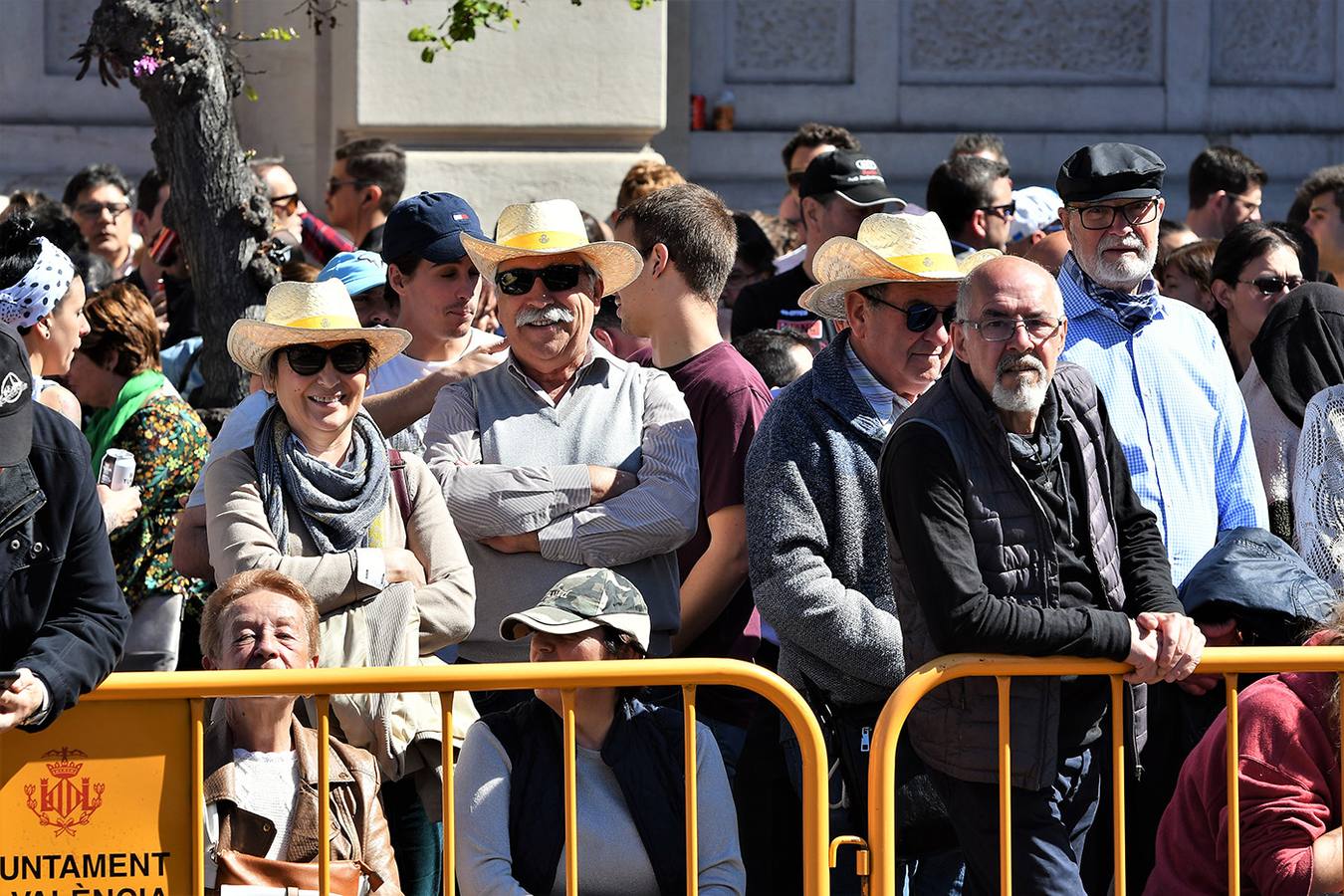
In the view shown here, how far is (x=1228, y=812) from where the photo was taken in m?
4.15

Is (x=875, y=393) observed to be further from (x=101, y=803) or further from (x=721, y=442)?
(x=101, y=803)

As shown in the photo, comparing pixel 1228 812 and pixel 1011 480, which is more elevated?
pixel 1011 480

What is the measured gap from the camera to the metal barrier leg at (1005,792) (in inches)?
163

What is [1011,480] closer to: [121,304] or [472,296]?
[472,296]

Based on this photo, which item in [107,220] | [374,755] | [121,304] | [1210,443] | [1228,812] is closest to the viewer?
[1228,812]

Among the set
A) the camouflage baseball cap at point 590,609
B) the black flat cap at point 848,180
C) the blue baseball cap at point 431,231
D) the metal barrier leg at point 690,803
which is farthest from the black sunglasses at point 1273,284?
the metal barrier leg at point 690,803

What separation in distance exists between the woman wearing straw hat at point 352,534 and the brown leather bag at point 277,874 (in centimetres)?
36

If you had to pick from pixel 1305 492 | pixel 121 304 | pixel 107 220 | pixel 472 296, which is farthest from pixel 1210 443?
pixel 107 220

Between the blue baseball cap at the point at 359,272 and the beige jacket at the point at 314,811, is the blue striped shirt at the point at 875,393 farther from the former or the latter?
the blue baseball cap at the point at 359,272

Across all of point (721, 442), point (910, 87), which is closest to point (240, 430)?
point (721, 442)

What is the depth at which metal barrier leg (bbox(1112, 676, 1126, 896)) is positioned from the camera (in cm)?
419

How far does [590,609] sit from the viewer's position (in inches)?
173

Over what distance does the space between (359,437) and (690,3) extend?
818 centimetres

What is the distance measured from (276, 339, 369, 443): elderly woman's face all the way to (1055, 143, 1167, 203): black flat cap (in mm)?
1907
